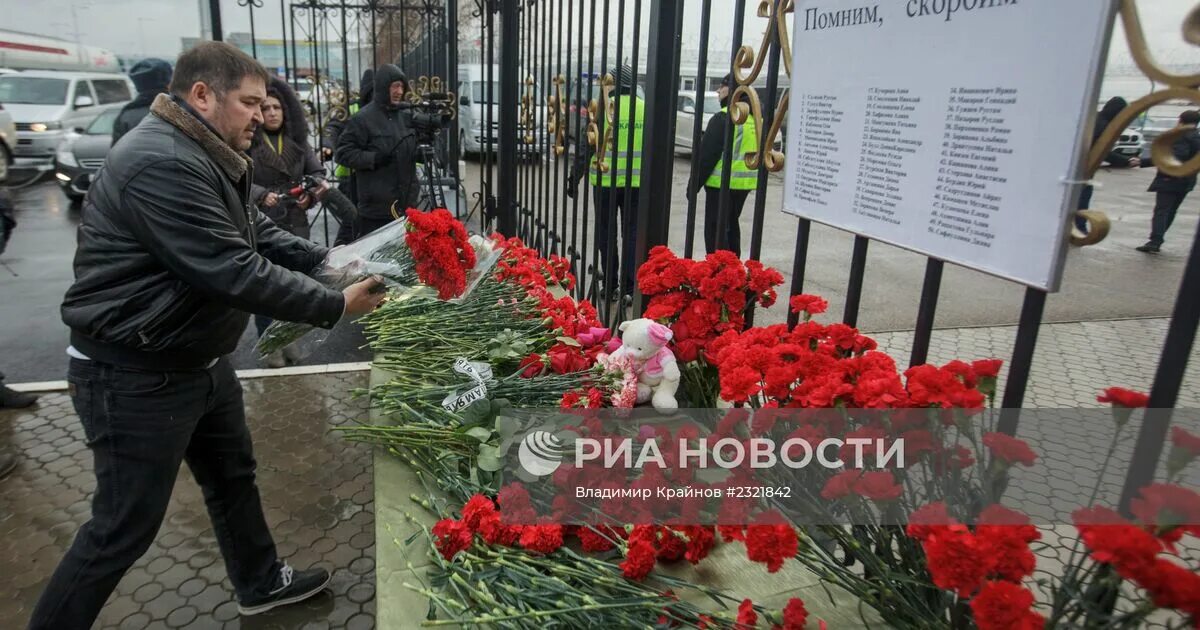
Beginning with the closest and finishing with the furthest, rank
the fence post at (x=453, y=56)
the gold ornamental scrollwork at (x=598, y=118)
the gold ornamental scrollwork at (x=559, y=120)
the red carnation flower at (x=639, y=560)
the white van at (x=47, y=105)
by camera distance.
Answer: the red carnation flower at (x=639, y=560) → the gold ornamental scrollwork at (x=598, y=118) → the gold ornamental scrollwork at (x=559, y=120) → the fence post at (x=453, y=56) → the white van at (x=47, y=105)

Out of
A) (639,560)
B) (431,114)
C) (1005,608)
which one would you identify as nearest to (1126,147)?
(1005,608)

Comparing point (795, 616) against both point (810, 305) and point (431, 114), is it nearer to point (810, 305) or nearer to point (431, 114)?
point (810, 305)

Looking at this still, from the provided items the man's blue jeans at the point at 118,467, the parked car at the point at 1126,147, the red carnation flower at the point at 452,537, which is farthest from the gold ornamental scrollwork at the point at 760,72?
the man's blue jeans at the point at 118,467

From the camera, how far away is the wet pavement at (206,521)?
8.51 feet

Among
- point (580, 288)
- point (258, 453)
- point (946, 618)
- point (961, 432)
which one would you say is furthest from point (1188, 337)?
point (258, 453)

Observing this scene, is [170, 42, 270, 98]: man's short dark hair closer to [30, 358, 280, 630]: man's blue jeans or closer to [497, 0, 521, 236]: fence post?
[30, 358, 280, 630]: man's blue jeans

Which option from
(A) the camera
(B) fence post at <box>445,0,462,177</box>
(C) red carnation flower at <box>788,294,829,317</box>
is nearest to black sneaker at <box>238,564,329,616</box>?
(C) red carnation flower at <box>788,294,829,317</box>

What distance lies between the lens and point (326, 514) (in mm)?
3176

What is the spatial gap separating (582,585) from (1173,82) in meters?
1.41

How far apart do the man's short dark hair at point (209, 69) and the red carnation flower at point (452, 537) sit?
4.68ft

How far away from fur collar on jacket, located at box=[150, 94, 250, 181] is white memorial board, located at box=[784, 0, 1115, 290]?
5.34 feet

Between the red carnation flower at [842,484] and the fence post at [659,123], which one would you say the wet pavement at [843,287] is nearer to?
the fence post at [659,123]

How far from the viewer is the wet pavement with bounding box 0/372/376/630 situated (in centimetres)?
259

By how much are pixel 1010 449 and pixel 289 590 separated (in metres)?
2.44
